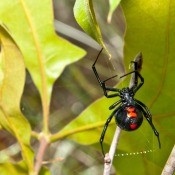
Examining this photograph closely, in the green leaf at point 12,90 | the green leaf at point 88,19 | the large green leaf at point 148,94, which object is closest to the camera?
A: the green leaf at point 88,19

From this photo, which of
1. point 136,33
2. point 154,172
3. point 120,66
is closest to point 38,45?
point 136,33

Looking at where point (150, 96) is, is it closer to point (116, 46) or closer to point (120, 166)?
point (120, 166)

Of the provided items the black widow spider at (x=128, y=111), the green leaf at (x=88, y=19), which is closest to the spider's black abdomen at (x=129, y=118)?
the black widow spider at (x=128, y=111)

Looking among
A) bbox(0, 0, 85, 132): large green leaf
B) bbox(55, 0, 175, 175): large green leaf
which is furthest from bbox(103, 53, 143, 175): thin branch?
bbox(0, 0, 85, 132): large green leaf

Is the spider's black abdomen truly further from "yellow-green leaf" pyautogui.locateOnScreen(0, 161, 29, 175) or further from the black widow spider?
"yellow-green leaf" pyautogui.locateOnScreen(0, 161, 29, 175)

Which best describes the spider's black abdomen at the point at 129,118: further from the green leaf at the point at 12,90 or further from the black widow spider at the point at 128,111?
the green leaf at the point at 12,90

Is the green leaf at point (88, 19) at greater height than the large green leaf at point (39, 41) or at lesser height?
greater

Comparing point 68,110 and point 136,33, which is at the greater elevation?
point 136,33
